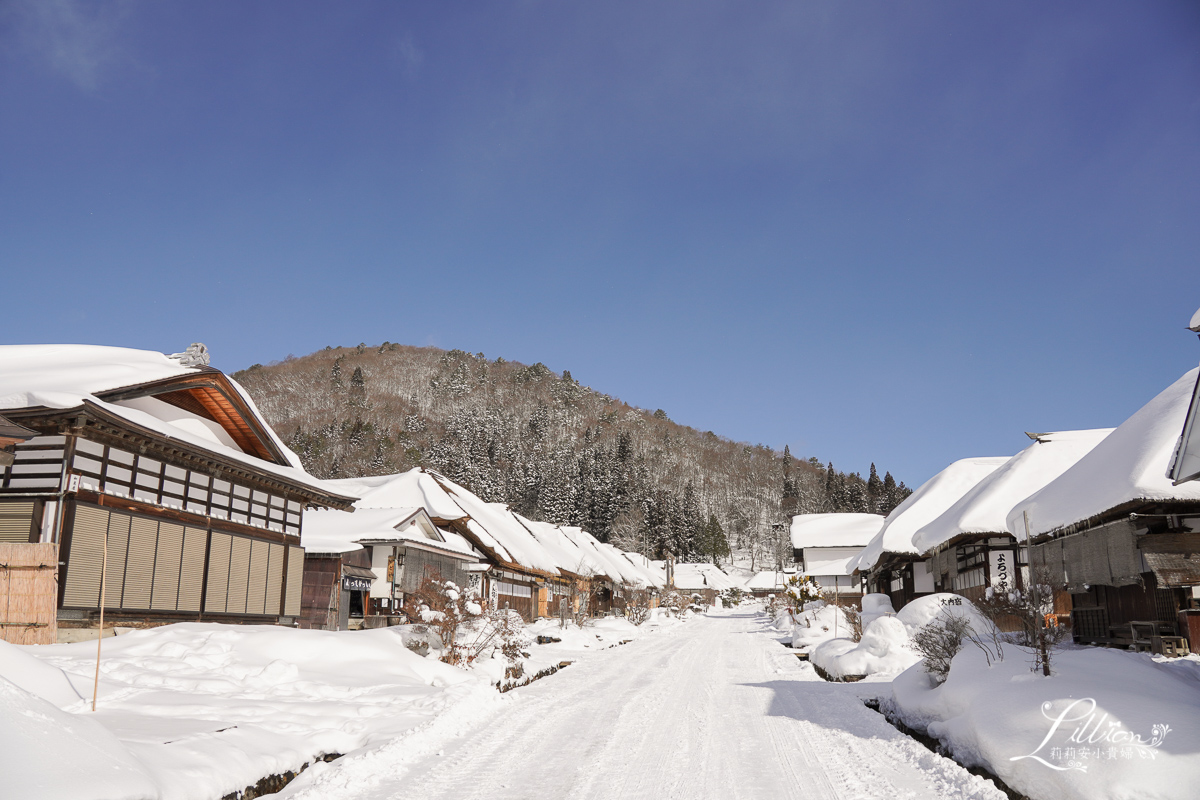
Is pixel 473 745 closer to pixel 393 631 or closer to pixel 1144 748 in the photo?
pixel 1144 748

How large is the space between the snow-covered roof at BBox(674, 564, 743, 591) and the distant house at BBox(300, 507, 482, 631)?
200 feet

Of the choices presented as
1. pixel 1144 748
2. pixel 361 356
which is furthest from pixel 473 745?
pixel 361 356

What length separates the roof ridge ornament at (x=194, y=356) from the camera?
60.3ft

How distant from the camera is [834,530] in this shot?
203ft

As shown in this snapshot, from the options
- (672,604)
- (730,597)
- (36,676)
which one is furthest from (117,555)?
(730,597)

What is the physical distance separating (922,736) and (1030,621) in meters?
1.98

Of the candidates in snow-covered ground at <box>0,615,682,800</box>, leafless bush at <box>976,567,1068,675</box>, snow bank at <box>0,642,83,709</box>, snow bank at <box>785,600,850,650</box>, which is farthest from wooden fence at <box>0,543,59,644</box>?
snow bank at <box>785,600,850,650</box>

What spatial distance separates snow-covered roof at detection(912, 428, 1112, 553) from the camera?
914 inches

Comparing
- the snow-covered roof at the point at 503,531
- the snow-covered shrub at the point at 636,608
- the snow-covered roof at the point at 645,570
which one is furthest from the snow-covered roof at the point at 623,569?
the snow-covered roof at the point at 503,531

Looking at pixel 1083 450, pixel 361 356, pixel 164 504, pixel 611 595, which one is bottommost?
pixel 611 595

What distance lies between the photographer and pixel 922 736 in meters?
9.50

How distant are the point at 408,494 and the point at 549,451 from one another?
7752cm

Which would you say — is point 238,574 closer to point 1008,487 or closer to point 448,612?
point 448,612

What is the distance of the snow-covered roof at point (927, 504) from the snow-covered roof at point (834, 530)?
2113cm
